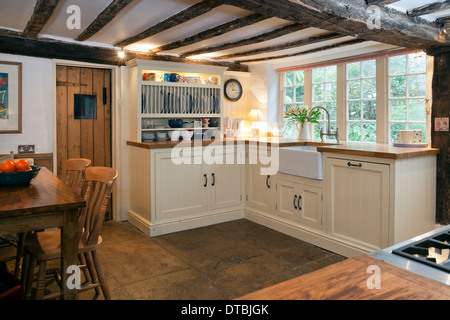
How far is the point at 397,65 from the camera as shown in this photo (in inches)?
159

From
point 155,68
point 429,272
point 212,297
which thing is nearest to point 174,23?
point 155,68

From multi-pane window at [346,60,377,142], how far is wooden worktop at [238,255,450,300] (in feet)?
11.7

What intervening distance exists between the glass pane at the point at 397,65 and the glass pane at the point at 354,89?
0.42 meters

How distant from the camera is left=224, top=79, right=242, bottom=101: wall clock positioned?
5418 millimetres

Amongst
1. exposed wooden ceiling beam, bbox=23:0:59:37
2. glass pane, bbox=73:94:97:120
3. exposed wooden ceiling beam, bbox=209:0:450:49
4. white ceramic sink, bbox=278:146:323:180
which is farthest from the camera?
glass pane, bbox=73:94:97:120

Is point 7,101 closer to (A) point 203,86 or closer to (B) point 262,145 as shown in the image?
(A) point 203,86

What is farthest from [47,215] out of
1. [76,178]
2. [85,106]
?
[85,106]

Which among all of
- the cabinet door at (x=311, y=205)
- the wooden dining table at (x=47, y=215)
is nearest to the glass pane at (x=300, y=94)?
the cabinet door at (x=311, y=205)

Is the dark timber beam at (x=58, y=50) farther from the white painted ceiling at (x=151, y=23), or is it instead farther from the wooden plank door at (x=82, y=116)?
the wooden plank door at (x=82, y=116)

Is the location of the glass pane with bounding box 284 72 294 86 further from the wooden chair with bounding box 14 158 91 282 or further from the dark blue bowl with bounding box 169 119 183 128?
the wooden chair with bounding box 14 158 91 282

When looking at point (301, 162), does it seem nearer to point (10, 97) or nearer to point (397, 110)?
point (397, 110)

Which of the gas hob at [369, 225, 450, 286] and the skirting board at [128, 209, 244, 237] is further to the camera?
the skirting board at [128, 209, 244, 237]

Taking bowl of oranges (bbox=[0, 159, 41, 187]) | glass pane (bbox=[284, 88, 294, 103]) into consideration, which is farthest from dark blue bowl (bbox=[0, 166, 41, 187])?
glass pane (bbox=[284, 88, 294, 103])

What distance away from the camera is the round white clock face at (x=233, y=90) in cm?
543
